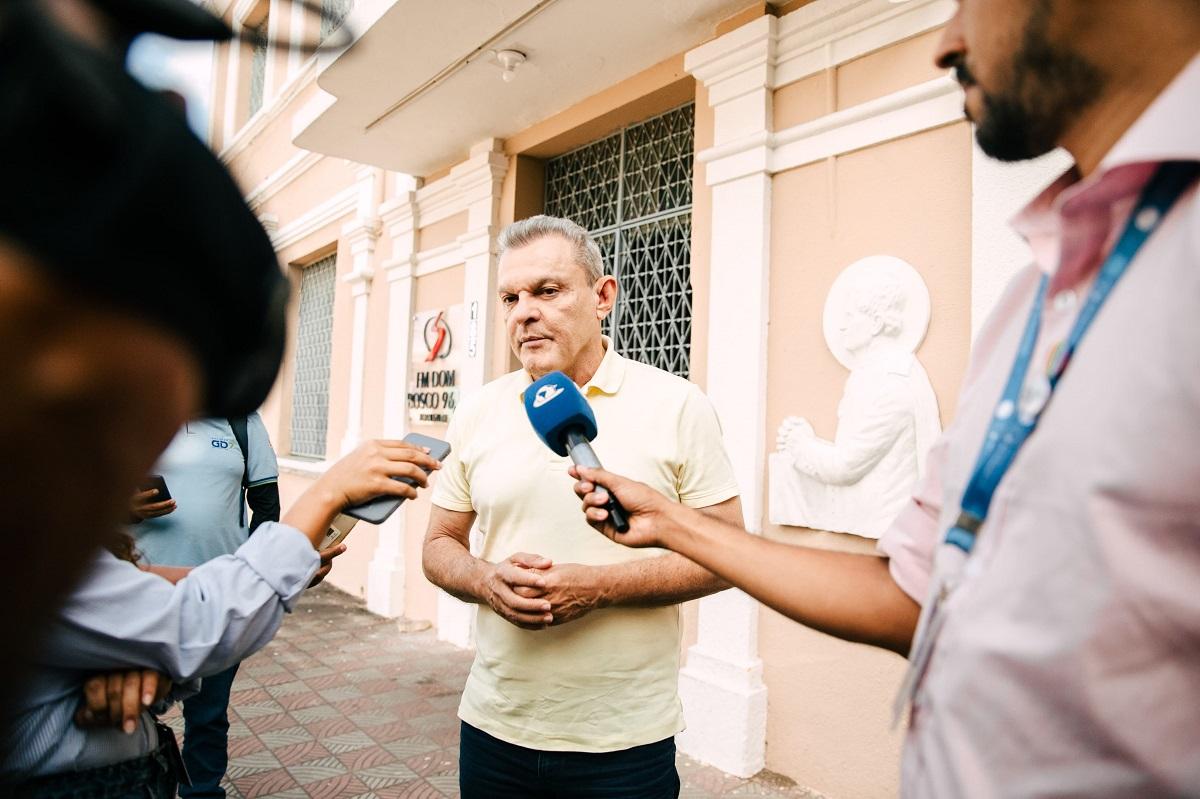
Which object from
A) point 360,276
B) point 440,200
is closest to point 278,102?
point 360,276

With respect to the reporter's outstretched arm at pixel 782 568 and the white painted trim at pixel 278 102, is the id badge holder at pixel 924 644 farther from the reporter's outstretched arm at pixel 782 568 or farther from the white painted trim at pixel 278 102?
the white painted trim at pixel 278 102

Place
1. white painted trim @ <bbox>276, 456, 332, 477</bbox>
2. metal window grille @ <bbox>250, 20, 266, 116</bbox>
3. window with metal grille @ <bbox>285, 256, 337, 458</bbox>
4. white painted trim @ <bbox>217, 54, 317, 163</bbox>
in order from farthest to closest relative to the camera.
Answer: metal window grille @ <bbox>250, 20, 266, 116</bbox>, window with metal grille @ <bbox>285, 256, 337, 458</bbox>, white painted trim @ <bbox>217, 54, 317, 163</bbox>, white painted trim @ <bbox>276, 456, 332, 477</bbox>

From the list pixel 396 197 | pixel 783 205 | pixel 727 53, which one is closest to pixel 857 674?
pixel 783 205

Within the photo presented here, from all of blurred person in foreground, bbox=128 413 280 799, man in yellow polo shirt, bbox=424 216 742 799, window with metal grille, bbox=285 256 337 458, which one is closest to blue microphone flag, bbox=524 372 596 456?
man in yellow polo shirt, bbox=424 216 742 799

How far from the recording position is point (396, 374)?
6.77 metres

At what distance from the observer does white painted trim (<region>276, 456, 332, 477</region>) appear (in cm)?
805

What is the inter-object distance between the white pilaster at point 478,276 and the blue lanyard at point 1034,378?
4911mm

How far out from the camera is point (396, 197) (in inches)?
268

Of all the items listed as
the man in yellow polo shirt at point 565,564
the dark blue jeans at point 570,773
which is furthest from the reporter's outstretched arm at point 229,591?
the dark blue jeans at point 570,773

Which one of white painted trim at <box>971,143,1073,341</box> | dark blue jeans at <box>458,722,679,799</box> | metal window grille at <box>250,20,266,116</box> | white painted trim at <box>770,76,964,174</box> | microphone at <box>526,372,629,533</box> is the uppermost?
metal window grille at <box>250,20,266,116</box>

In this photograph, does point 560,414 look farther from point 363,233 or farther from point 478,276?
point 363,233

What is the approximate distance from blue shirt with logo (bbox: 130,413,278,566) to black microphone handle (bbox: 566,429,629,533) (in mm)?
1984

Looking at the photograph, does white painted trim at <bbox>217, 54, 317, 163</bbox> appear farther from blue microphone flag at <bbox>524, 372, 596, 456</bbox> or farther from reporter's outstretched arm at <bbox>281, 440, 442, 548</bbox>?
reporter's outstretched arm at <bbox>281, 440, 442, 548</bbox>

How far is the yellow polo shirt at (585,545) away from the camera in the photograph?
185cm
